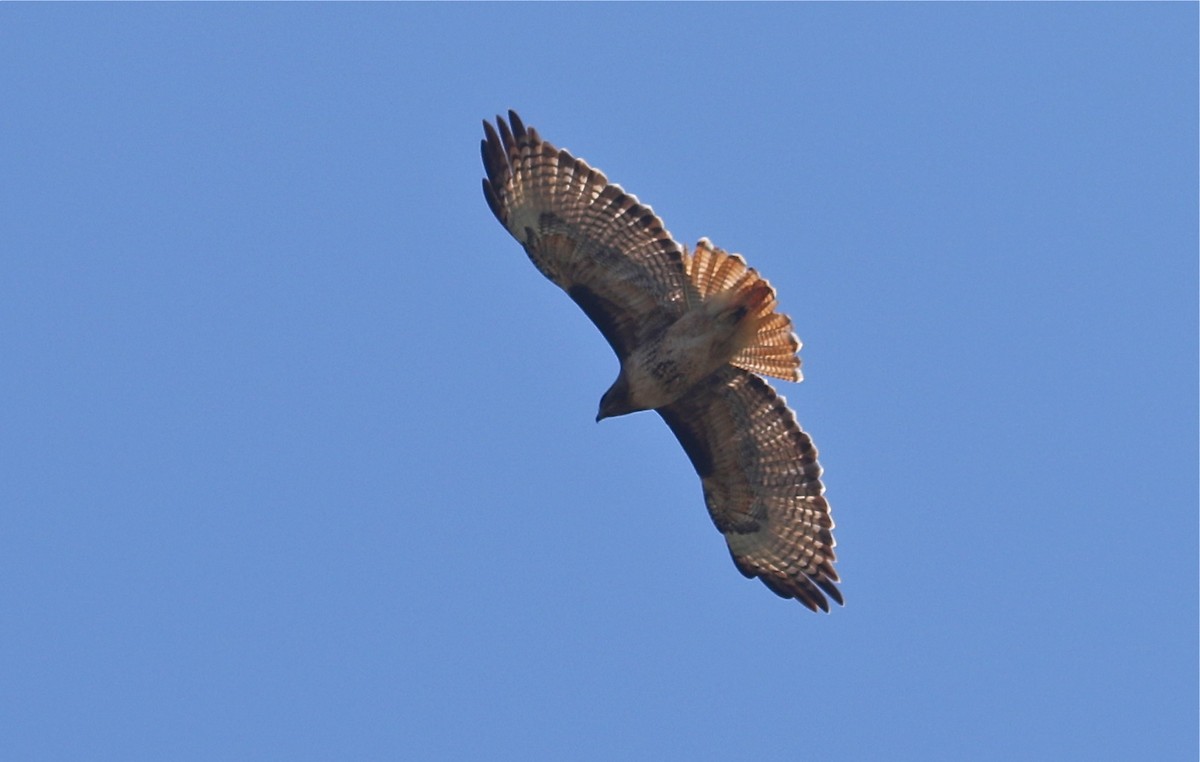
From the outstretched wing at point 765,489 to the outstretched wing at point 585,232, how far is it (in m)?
1.16

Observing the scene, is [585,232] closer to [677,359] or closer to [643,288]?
[643,288]

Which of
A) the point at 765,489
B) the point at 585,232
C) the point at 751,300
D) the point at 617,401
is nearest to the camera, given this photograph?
the point at 751,300

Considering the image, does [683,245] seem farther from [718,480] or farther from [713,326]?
[718,480]

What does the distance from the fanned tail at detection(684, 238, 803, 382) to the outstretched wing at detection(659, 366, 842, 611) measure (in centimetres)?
72

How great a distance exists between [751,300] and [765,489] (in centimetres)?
230

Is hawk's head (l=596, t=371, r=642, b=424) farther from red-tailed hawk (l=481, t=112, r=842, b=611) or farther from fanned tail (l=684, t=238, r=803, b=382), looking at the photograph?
fanned tail (l=684, t=238, r=803, b=382)

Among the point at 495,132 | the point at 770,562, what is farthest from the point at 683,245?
the point at 770,562

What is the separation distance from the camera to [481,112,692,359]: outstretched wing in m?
16.1

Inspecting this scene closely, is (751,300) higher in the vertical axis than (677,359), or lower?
higher

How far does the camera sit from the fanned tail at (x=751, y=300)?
15852mm

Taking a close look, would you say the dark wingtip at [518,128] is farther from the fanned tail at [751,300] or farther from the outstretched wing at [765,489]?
the outstretched wing at [765,489]

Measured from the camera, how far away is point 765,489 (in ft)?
57.6

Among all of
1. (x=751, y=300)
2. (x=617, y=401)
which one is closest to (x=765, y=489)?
(x=617, y=401)

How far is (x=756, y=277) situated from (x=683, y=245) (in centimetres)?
62
